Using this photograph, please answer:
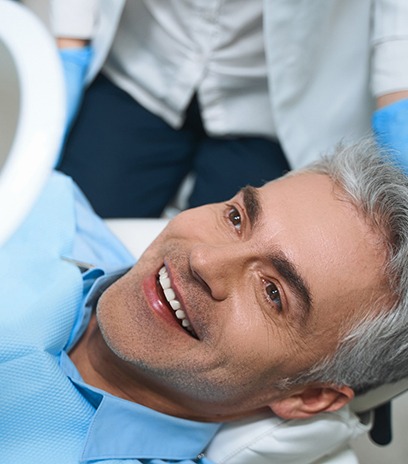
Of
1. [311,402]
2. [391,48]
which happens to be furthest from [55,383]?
[391,48]

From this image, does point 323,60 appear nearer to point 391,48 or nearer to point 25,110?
point 391,48

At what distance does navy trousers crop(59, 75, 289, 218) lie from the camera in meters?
1.54

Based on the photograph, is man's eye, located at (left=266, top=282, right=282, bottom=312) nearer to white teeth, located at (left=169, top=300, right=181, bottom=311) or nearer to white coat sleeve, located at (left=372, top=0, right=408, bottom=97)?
white teeth, located at (left=169, top=300, right=181, bottom=311)

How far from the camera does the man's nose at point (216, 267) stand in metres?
0.98

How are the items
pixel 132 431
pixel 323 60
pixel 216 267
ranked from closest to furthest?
pixel 216 267, pixel 132 431, pixel 323 60

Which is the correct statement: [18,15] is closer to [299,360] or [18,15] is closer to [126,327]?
[126,327]

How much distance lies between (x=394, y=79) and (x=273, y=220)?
332mm

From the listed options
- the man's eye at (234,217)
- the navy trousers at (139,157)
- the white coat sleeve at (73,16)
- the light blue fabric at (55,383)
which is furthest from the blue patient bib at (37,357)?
the white coat sleeve at (73,16)

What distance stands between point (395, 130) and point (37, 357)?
25.3 inches

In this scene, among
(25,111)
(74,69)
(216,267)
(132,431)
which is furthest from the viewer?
(74,69)

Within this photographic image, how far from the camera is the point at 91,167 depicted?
1.54 m

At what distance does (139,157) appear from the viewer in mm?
1562

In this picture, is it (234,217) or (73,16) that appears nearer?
(234,217)

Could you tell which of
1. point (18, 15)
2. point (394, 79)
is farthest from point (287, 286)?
point (18, 15)
